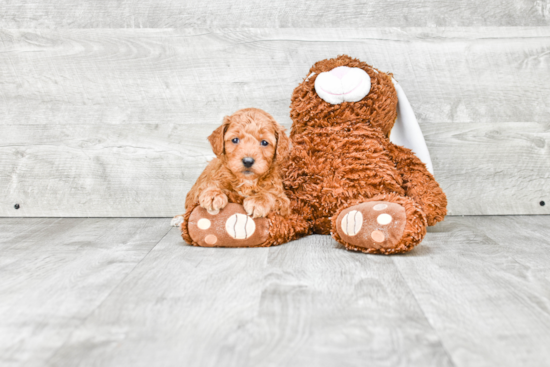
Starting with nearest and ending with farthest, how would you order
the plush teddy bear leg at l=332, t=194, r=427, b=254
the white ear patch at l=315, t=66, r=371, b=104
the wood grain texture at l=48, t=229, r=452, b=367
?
the wood grain texture at l=48, t=229, r=452, b=367, the plush teddy bear leg at l=332, t=194, r=427, b=254, the white ear patch at l=315, t=66, r=371, b=104

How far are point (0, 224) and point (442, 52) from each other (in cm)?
169

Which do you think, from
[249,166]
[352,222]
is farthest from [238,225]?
[352,222]

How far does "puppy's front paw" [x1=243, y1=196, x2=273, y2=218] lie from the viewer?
4.13 feet

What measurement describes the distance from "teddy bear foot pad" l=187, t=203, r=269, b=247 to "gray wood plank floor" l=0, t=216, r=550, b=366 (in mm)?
39

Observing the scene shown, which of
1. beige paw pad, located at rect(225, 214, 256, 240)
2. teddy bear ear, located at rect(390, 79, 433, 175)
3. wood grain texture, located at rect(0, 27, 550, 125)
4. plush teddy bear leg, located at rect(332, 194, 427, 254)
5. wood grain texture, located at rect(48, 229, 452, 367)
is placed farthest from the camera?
wood grain texture, located at rect(0, 27, 550, 125)

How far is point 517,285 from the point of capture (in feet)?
3.19

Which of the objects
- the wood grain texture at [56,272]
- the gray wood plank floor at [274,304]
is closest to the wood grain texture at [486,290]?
the gray wood plank floor at [274,304]

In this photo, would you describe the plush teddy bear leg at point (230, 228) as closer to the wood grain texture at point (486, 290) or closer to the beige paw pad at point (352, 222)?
the beige paw pad at point (352, 222)

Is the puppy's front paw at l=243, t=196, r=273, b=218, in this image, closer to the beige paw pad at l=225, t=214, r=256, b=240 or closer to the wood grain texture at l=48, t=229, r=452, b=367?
the beige paw pad at l=225, t=214, r=256, b=240

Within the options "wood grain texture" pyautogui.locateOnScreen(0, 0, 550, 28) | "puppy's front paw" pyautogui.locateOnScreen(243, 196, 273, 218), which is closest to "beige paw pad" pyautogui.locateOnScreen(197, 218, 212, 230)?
"puppy's front paw" pyautogui.locateOnScreen(243, 196, 273, 218)

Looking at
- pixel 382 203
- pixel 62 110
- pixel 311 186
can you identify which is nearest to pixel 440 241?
pixel 382 203

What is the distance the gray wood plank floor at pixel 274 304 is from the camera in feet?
2.27

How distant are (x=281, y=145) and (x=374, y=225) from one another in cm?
32

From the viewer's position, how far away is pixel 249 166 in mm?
1216
